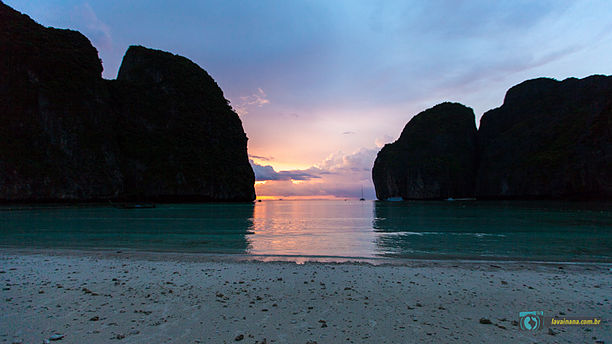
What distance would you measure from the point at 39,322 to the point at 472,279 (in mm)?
10336

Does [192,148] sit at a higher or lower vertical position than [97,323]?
higher

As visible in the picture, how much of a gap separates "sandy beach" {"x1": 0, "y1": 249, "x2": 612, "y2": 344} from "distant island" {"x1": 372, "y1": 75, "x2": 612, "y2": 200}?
110 m

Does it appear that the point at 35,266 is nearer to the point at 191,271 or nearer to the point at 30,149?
the point at 191,271

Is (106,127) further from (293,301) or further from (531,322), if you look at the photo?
(531,322)

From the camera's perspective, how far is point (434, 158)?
160 meters

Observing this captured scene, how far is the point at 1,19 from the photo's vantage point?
82250mm

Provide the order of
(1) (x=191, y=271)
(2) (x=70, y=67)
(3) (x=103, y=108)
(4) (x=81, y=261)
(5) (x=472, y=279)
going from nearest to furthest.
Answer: (5) (x=472, y=279)
(1) (x=191, y=271)
(4) (x=81, y=261)
(2) (x=70, y=67)
(3) (x=103, y=108)

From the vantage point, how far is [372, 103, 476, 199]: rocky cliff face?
508 feet

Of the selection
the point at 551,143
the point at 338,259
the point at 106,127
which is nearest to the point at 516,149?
the point at 551,143

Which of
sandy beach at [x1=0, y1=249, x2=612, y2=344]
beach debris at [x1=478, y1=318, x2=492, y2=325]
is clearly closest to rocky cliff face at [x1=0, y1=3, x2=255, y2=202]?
sandy beach at [x1=0, y1=249, x2=612, y2=344]

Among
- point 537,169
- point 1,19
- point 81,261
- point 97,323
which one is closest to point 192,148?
point 1,19

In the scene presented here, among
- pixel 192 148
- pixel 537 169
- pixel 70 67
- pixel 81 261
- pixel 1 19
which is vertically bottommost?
pixel 81 261

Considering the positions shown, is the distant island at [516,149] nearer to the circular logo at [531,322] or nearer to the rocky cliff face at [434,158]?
the rocky cliff face at [434,158]

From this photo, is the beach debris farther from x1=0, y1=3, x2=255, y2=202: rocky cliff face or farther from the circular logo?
x1=0, y1=3, x2=255, y2=202: rocky cliff face
